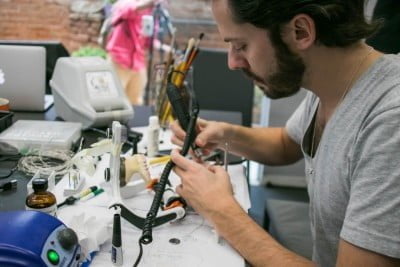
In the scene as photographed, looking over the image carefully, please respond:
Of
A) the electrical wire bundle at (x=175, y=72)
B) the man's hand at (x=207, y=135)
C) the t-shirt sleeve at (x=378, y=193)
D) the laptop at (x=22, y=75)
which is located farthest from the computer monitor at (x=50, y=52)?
the t-shirt sleeve at (x=378, y=193)

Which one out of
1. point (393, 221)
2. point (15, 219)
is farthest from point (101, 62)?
point (393, 221)

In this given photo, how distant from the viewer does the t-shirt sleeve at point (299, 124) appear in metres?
1.15

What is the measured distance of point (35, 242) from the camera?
2.07 ft

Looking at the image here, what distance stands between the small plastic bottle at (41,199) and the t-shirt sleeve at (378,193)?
554 millimetres

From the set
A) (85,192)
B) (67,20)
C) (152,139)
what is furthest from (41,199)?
(67,20)

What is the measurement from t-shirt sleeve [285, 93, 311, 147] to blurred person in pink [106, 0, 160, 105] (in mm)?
1670

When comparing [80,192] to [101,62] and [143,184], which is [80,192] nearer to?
[143,184]

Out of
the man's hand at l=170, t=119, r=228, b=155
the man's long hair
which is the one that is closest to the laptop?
the man's hand at l=170, t=119, r=228, b=155

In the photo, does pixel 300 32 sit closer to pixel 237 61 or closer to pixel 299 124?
pixel 237 61

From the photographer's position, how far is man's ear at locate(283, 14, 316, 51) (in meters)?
0.82

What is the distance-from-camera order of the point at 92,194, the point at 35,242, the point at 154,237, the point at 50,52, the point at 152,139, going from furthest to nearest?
the point at 50,52 → the point at 152,139 → the point at 92,194 → the point at 154,237 → the point at 35,242

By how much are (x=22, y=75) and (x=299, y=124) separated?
3.13 feet

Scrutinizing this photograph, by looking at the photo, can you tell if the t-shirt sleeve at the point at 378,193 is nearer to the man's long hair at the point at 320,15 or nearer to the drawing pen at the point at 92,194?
the man's long hair at the point at 320,15

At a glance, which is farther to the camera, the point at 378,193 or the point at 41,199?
the point at 41,199
